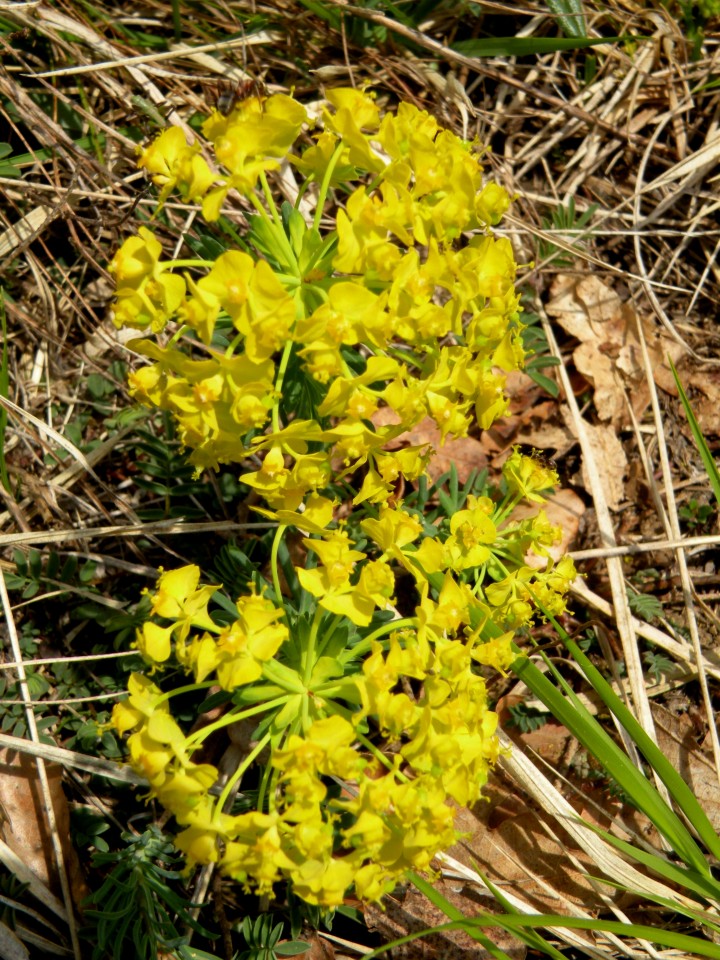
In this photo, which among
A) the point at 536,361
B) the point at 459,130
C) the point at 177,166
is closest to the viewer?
the point at 177,166

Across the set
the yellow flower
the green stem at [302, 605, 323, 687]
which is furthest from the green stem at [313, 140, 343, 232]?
the green stem at [302, 605, 323, 687]

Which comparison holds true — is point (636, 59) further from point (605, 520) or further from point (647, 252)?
point (605, 520)

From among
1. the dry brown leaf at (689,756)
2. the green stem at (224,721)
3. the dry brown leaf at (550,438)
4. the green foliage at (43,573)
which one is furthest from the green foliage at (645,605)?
the green foliage at (43,573)

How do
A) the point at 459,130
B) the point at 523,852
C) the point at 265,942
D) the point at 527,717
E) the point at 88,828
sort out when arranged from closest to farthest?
the point at 265,942
the point at 88,828
the point at 523,852
the point at 527,717
the point at 459,130

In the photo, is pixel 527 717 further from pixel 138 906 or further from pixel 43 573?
pixel 43 573

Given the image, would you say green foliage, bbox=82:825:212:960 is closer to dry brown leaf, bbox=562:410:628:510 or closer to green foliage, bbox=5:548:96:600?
green foliage, bbox=5:548:96:600

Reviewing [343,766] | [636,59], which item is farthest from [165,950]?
[636,59]

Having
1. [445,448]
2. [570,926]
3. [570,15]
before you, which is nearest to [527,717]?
[570,926]
